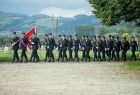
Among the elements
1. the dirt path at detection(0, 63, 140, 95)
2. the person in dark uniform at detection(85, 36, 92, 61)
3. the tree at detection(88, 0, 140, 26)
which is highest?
the tree at detection(88, 0, 140, 26)

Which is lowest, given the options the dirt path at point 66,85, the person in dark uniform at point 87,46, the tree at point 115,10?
the dirt path at point 66,85

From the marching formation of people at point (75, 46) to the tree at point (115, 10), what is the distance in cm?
232

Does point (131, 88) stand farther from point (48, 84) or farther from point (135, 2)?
point (135, 2)

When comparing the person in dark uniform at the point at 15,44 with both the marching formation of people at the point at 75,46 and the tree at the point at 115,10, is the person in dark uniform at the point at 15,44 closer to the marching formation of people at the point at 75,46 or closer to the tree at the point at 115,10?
the marching formation of people at the point at 75,46

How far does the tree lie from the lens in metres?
34.3

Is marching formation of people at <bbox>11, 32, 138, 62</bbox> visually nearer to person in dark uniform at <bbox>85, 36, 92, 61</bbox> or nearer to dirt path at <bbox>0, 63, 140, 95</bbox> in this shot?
person in dark uniform at <bbox>85, 36, 92, 61</bbox>

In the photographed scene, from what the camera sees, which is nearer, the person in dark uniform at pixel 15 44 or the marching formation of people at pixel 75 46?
the person in dark uniform at pixel 15 44

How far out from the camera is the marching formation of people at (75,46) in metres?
36.9

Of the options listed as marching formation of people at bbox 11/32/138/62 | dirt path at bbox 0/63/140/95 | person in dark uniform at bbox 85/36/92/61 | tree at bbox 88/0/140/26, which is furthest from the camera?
person in dark uniform at bbox 85/36/92/61

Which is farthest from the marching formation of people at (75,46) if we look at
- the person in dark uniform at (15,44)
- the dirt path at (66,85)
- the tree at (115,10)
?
the dirt path at (66,85)

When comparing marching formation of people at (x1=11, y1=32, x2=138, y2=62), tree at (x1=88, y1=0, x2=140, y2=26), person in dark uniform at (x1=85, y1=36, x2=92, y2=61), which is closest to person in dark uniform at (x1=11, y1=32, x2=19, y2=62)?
marching formation of people at (x1=11, y1=32, x2=138, y2=62)

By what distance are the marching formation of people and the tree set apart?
2.32 m

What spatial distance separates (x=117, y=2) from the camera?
34188 mm

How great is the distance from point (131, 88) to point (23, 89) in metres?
4.00
